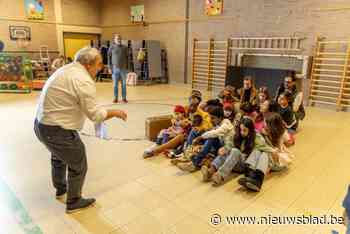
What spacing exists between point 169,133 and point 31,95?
5.72 m

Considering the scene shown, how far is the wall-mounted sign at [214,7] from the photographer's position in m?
8.12

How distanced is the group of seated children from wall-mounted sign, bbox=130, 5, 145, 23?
8.46 metres

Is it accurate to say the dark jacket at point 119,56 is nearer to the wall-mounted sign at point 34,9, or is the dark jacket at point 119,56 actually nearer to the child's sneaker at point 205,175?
the child's sneaker at point 205,175

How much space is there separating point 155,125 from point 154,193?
1.54 meters

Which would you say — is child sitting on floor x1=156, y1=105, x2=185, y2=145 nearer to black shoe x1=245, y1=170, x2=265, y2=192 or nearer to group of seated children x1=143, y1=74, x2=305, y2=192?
group of seated children x1=143, y1=74, x2=305, y2=192

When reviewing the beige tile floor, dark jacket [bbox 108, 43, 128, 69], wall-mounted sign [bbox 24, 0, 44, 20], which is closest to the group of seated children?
the beige tile floor

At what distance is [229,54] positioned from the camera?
8.08 metres

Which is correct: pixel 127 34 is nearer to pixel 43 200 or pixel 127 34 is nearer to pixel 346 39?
pixel 346 39

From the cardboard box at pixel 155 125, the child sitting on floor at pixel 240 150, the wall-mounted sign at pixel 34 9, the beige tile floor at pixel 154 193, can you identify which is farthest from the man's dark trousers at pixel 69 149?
the wall-mounted sign at pixel 34 9

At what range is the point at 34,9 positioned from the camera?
1056 cm

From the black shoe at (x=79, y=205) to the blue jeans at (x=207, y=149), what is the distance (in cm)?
119

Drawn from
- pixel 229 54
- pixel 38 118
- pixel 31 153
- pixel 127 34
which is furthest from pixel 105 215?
pixel 127 34

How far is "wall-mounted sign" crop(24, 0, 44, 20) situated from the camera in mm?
10385

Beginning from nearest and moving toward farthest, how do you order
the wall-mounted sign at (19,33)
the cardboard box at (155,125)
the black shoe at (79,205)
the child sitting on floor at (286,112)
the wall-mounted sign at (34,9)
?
the black shoe at (79,205) < the cardboard box at (155,125) < the child sitting on floor at (286,112) < the wall-mounted sign at (19,33) < the wall-mounted sign at (34,9)
